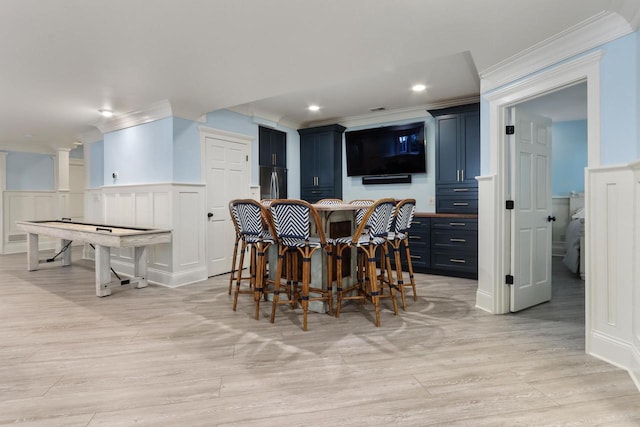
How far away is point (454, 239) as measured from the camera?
4.41 metres

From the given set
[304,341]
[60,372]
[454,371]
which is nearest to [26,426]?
[60,372]

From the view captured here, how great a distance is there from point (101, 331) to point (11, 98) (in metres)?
3.11

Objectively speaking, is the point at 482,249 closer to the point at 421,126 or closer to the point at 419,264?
the point at 419,264

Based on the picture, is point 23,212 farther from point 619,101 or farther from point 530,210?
point 619,101

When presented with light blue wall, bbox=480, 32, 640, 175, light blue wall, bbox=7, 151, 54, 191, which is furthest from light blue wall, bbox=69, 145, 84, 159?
light blue wall, bbox=480, 32, 640, 175

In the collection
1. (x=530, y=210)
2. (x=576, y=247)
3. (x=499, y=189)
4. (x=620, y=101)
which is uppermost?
(x=620, y=101)

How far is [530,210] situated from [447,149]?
1.75 metres

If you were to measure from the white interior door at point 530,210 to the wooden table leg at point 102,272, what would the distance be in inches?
165

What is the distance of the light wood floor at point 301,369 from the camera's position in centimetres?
161

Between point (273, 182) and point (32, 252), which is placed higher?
point (273, 182)

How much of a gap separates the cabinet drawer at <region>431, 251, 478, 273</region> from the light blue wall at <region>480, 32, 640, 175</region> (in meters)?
2.36

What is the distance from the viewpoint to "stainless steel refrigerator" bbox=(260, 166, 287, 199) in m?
5.35

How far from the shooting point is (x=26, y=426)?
1.54 meters

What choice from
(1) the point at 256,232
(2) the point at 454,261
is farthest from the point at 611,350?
(1) the point at 256,232
